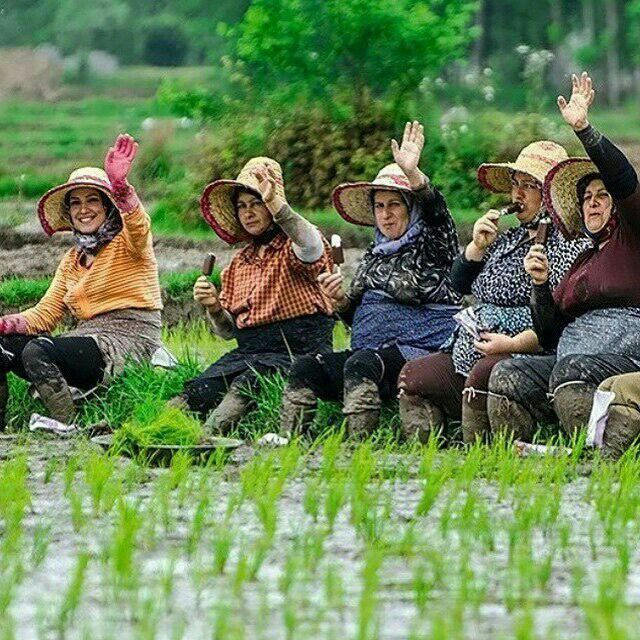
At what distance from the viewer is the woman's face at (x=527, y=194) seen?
7.46 metres

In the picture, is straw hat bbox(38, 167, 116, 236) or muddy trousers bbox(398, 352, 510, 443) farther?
straw hat bbox(38, 167, 116, 236)

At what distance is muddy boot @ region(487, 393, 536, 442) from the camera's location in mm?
7031

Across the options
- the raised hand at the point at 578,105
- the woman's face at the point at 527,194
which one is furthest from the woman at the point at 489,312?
the raised hand at the point at 578,105

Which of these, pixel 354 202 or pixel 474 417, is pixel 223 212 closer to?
pixel 354 202

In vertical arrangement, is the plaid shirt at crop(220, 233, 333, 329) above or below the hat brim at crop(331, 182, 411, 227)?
below

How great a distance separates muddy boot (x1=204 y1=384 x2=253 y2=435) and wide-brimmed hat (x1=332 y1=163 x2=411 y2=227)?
0.97 m

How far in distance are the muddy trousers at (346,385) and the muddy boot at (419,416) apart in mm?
138

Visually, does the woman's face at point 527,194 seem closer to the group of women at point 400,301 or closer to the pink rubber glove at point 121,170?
the group of women at point 400,301

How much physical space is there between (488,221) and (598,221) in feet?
1.99

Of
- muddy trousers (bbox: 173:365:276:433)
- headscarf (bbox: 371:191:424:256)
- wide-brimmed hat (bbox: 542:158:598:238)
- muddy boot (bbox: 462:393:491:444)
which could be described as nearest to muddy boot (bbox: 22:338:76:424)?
muddy trousers (bbox: 173:365:276:433)

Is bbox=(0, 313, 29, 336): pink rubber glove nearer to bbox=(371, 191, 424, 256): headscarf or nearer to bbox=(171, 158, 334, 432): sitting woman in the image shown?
bbox=(171, 158, 334, 432): sitting woman

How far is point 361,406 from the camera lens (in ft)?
24.7

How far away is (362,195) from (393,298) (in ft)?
2.30

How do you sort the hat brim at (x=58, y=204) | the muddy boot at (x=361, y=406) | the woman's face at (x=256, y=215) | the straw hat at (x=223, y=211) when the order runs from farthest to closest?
1. the hat brim at (x=58, y=204)
2. the straw hat at (x=223, y=211)
3. the woman's face at (x=256, y=215)
4. the muddy boot at (x=361, y=406)
